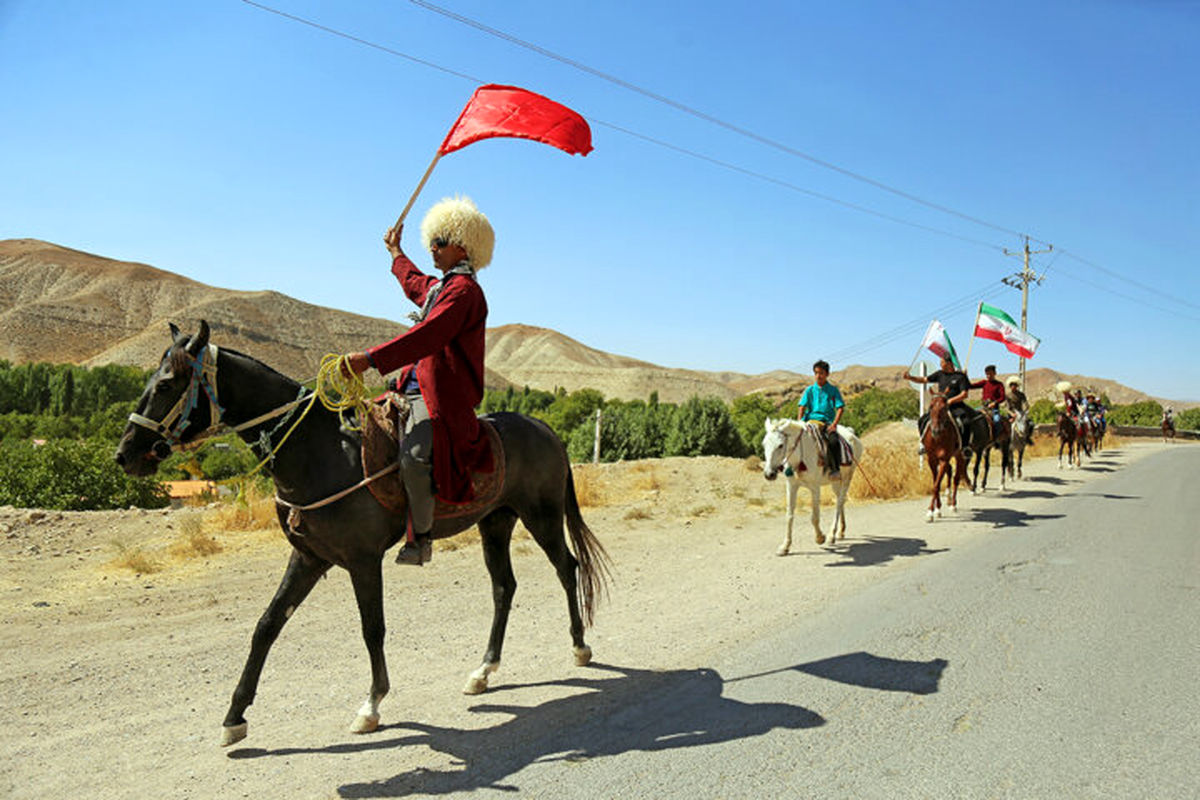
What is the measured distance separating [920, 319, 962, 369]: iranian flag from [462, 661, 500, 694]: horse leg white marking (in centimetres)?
1284

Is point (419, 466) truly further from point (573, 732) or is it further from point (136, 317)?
point (136, 317)

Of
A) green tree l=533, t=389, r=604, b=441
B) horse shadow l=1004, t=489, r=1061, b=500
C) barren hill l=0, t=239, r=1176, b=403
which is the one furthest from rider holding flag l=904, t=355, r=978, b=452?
barren hill l=0, t=239, r=1176, b=403

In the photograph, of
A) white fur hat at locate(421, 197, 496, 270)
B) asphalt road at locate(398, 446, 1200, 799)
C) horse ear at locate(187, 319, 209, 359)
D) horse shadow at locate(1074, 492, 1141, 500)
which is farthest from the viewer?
horse shadow at locate(1074, 492, 1141, 500)

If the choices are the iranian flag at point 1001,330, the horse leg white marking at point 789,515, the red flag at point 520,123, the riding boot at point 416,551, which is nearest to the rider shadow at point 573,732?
the riding boot at point 416,551

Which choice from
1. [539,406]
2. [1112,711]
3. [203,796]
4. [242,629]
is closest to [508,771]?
[203,796]

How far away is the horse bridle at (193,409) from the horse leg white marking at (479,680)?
2240 millimetres

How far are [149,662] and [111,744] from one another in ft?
5.46

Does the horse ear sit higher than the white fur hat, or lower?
lower

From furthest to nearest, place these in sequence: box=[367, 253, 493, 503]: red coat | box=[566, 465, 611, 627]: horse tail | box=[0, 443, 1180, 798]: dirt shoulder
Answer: box=[566, 465, 611, 627]: horse tail, box=[367, 253, 493, 503]: red coat, box=[0, 443, 1180, 798]: dirt shoulder

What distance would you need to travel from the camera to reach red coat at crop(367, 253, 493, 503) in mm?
4453

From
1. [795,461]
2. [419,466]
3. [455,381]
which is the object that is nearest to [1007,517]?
[795,461]

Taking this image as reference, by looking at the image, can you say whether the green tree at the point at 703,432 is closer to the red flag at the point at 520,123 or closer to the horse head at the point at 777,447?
the horse head at the point at 777,447

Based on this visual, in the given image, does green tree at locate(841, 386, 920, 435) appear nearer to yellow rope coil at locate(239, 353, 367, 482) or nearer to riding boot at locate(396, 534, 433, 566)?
riding boot at locate(396, 534, 433, 566)

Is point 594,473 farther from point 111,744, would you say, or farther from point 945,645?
point 111,744
